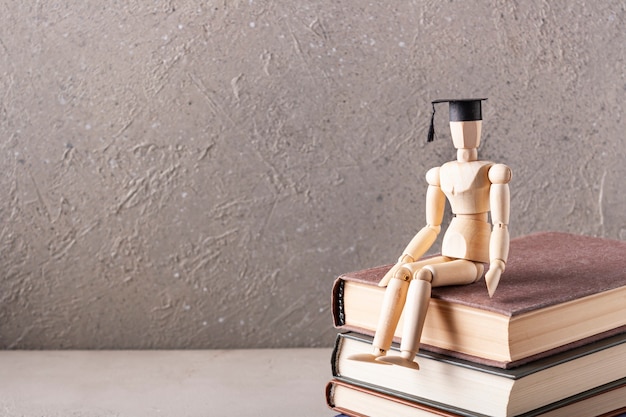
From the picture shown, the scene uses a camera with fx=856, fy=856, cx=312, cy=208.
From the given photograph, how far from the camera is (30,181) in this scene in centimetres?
185

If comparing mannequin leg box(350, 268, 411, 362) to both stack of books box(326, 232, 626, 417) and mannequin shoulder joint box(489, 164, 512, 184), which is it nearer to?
stack of books box(326, 232, 626, 417)

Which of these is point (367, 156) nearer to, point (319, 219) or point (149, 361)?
point (319, 219)

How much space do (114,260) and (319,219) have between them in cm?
46

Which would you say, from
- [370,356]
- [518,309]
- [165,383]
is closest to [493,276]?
[518,309]

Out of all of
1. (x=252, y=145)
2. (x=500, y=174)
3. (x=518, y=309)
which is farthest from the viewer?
(x=252, y=145)

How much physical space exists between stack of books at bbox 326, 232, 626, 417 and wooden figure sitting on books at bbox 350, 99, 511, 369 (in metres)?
0.03

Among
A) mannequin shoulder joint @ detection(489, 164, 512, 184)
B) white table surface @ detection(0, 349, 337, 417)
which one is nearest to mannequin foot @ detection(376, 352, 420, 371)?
mannequin shoulder joint @ detection(489, 164, 512, 184)

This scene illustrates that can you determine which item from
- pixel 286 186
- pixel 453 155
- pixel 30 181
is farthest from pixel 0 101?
pixel 453 155

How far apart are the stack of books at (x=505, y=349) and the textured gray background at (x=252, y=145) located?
2.45 feet

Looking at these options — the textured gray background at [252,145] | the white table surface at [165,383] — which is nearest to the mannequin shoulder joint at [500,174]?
the white table surface at [165,383]

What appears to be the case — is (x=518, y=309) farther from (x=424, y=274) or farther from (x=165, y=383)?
(x=165, y=383)

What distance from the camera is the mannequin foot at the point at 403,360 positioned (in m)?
0.98

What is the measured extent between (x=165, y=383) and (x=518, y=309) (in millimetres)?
919

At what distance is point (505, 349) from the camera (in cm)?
95
